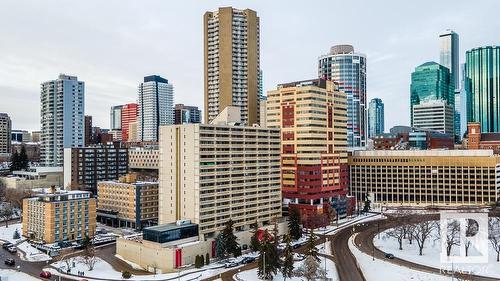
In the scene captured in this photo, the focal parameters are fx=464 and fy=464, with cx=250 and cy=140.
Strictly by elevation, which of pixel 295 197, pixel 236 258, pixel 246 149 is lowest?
pixel 236 258

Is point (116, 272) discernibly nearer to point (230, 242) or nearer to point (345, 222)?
point (230, 242)

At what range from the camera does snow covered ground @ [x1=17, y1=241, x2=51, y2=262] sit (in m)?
120

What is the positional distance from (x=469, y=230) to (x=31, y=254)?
117003mm

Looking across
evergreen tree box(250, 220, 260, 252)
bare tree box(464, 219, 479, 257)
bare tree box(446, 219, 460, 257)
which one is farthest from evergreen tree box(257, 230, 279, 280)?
bare tree box(464, 219, 479, 257)

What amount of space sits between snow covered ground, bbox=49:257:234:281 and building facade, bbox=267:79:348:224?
184ft

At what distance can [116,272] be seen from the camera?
107438 mm

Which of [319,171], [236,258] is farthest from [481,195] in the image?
[236,258]

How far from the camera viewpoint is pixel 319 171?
537 feet

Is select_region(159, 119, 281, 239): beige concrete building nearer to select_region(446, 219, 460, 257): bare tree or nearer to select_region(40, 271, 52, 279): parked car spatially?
select_region(40, 271, 52, 279): parked car

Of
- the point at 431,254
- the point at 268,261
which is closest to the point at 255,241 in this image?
the point at 268,261

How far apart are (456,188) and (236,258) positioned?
122787 mm

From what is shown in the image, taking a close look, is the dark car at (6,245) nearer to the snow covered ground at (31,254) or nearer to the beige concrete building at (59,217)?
the snow covered ground at (31,254)

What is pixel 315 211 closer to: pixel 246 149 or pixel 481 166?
pixel 246 149

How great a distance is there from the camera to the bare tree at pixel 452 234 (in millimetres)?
112075
